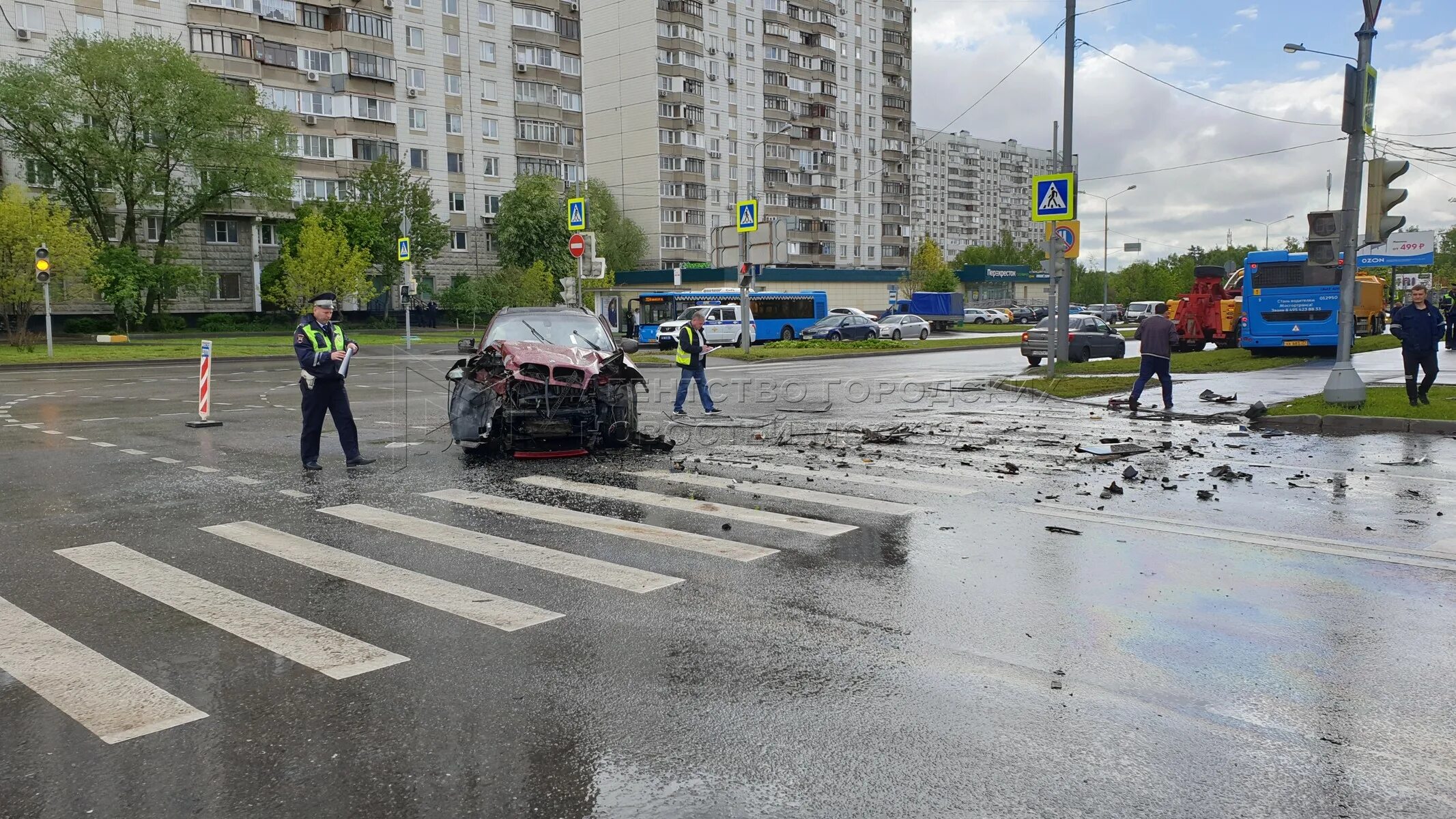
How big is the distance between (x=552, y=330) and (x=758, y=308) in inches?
1485

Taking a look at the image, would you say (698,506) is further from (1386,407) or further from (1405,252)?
(1405,252)

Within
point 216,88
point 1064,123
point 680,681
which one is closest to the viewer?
point 680,681

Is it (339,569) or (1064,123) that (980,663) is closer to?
(339,569)

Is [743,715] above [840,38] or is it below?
below

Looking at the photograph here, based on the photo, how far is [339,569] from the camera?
20.9ft

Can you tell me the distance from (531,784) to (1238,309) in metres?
33.3

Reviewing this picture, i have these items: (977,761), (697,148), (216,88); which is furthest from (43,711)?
(697,148)

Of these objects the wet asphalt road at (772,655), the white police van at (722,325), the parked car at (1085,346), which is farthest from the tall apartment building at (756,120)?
the wet asphalt road at (772,655)

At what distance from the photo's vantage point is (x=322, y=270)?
43094mm

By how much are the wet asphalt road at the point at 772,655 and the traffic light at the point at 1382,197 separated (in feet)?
17.9

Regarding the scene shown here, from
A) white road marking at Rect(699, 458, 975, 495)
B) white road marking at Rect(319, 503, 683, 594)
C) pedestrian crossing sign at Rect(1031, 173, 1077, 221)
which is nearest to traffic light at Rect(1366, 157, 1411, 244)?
pedestrian crossing sign at Rect(1031, 173, 1077, 221)

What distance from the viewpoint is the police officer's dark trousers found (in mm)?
10555

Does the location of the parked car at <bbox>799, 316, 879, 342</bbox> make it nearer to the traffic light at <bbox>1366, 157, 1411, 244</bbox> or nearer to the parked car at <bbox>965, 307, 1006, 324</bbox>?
the traffic light at <bbox>1366, 157, 1411, 244</bbox>

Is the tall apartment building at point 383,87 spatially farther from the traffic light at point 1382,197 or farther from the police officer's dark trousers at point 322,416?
the traffic light at point 1382,197
